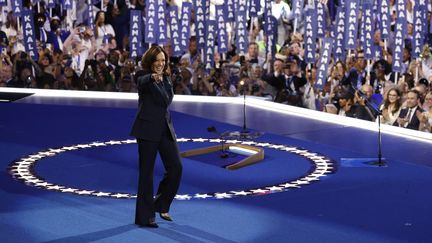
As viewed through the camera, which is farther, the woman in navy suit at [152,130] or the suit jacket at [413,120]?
the suit jacket at [413,120]

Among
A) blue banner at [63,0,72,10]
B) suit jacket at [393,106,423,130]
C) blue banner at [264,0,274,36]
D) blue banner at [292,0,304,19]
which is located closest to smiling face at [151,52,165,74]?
suit jacket at [393,106,423,130]

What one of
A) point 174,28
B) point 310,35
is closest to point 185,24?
point 174,28

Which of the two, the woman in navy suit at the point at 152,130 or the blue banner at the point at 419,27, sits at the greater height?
the blue banner at the point at 419,27

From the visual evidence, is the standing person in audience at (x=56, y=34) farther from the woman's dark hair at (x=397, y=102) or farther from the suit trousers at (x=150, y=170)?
the suit trousers at (x=150, y=170)

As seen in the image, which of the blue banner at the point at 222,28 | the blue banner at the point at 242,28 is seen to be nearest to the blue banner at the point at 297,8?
the blue banner at the point at 242,28

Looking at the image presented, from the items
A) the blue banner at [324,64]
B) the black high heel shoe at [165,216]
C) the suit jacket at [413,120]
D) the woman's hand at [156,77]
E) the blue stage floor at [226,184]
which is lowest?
the blue stage floor at [226,184]

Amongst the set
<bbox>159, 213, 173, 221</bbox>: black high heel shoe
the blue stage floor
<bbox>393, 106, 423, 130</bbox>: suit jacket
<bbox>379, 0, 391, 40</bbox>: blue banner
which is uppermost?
<bbox>379, 0, 391, 40</bbox>: blue banner

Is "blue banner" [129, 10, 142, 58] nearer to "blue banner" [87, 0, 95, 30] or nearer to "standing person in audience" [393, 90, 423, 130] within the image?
"blue banner" [87, 0, 95, 30]

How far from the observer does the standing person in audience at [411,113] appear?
38.3 ft

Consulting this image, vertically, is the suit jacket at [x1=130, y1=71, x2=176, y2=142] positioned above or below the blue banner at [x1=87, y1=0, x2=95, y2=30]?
below

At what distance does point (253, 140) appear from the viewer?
11.6 m

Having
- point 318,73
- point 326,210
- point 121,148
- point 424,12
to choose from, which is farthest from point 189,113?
point 326,210

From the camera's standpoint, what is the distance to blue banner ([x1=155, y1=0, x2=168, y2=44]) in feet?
50.9

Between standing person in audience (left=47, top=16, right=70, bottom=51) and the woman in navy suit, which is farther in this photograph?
standing person in audience (left=47, top=16, right=70, bottom=51)
